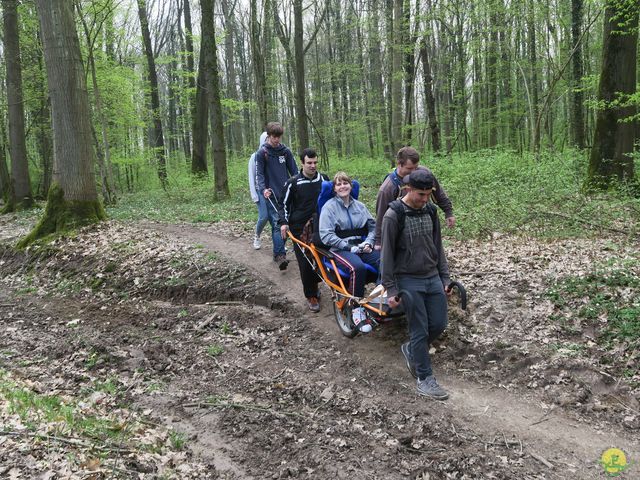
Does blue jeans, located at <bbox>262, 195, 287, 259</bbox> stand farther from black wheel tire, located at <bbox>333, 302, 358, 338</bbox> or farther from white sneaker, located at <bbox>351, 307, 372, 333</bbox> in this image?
white sneaker, located at <bbox>351, 307, 372, 333</bbox>

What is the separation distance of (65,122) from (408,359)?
34.3ft

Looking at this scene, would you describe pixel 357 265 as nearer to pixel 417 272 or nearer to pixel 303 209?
pixel 417 272

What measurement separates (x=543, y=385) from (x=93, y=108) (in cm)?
2431

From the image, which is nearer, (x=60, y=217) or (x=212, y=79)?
(x=60, y=217)

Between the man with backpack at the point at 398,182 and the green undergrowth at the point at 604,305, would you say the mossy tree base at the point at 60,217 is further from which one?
the green undergrowth at the point at 604,305

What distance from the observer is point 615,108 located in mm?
10508

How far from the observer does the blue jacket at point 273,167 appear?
798 cm

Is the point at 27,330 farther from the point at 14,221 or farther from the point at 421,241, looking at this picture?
the point at 14,221

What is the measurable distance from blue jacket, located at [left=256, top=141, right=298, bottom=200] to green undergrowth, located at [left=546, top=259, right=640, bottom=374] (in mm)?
4453

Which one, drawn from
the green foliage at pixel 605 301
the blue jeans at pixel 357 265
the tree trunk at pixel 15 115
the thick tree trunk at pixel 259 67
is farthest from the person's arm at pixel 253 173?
the tree trunk at pixel 15 115

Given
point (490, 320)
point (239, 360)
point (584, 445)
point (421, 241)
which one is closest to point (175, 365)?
point (239, 360)

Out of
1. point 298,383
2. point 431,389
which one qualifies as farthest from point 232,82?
point 431,389

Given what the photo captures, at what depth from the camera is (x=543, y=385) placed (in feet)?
15.8

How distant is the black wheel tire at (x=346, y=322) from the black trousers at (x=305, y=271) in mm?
664
